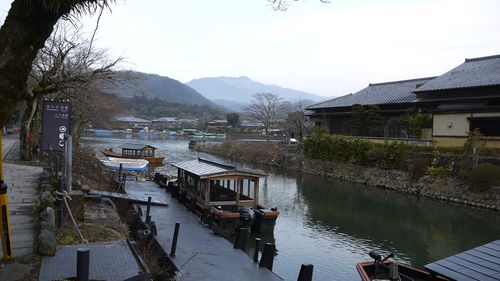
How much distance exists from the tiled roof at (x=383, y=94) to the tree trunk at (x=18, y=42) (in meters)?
31.2

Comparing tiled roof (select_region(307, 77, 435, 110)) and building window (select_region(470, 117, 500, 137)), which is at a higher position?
tiled roof (select_region(307, 77, 435, 110))

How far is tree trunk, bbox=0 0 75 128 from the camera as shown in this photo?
14.5ft

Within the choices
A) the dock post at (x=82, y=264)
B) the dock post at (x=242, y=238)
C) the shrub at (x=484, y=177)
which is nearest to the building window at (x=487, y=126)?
the shrub at (x=484, y=177)

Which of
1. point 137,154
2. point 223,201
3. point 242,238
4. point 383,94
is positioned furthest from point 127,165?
point 383,94

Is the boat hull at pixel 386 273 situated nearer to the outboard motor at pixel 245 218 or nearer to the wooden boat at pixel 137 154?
the outboard motor at pixel 245 218

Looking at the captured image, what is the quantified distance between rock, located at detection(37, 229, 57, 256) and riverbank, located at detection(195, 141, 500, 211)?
21.4 metres

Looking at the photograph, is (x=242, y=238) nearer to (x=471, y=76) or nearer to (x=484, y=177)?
(x=484, y=177)

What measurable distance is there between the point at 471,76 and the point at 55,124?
84.6 feet

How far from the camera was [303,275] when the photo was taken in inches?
306

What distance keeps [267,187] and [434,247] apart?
1336 centimetres

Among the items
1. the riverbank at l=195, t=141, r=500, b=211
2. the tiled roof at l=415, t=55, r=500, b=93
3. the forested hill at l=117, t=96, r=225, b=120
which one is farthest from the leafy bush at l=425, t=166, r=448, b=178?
the forested hill at l=117, t=96, r=225, b=120

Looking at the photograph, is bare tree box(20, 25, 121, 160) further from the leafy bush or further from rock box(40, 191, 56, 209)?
the leafy bush

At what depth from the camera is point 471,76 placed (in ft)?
90.7

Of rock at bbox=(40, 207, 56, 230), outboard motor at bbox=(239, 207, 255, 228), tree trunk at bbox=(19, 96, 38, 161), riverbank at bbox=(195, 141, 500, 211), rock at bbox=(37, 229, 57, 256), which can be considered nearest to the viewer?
rock at bbox=(37, 229, 57, 256)
